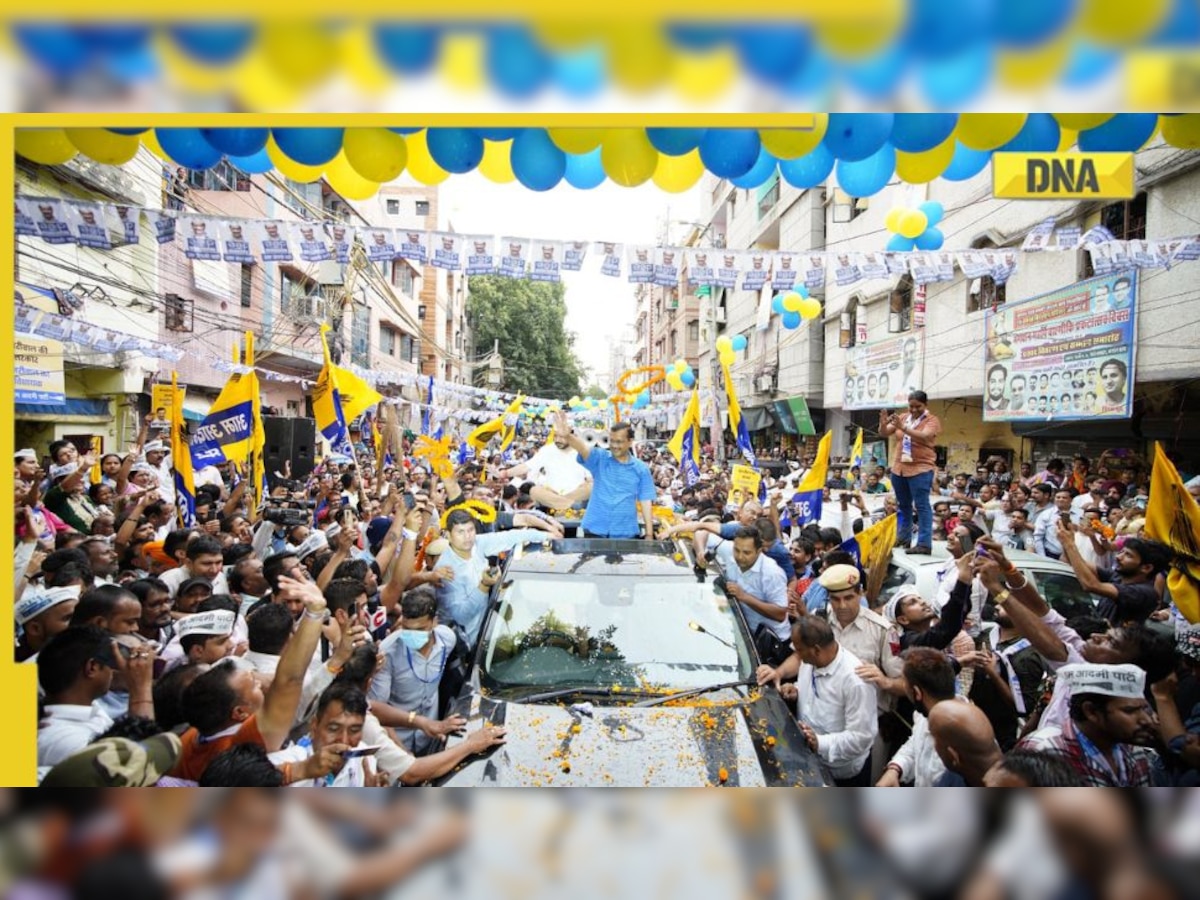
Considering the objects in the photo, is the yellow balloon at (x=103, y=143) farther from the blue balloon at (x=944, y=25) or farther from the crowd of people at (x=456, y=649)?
the blue balloon at (x=944, y=25)

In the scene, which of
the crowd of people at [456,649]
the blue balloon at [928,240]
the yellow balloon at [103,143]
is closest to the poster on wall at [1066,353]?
the blue balloon at [928,240]

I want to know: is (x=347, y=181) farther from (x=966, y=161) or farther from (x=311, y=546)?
(x=311, y=546)

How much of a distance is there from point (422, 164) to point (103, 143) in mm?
1204

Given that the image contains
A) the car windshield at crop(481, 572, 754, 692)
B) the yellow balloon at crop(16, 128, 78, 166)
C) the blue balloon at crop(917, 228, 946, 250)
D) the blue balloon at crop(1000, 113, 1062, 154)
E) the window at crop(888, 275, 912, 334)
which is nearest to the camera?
the yellow balloon at crop(16, 128, 78, 166)

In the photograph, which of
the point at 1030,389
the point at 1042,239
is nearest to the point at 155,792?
the point at 1042,239

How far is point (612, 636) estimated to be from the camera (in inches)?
154

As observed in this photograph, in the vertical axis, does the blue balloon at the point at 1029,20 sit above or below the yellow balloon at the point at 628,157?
below

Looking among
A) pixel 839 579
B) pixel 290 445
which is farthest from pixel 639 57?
pixel 290 445

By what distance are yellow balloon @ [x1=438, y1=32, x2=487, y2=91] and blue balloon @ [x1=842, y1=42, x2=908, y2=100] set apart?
94cm

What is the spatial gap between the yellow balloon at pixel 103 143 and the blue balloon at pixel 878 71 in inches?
99.3

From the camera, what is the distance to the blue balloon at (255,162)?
3221 mm

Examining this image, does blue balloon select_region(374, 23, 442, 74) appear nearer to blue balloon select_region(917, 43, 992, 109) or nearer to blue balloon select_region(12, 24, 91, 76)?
blue balloon select_region(12, 24, 91, 76)

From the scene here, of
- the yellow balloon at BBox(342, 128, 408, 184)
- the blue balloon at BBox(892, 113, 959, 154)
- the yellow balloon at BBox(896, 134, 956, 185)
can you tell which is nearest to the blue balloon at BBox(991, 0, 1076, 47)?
the blue balloon at BBox(892, 113, 959, 154)

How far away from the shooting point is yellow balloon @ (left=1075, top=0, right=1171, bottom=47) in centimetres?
180
